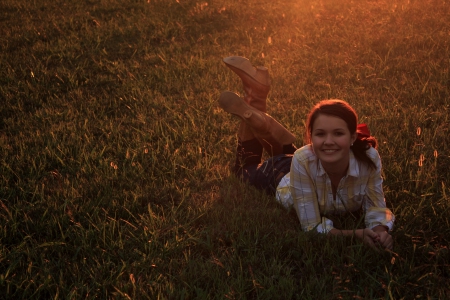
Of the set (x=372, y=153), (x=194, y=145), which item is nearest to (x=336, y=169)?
(x=372, y=153)

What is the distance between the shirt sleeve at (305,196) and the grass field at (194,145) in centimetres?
12

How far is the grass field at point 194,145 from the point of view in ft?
8.62

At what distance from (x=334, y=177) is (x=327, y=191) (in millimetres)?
102

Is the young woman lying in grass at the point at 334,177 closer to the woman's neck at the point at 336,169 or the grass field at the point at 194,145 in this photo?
the woman's neck at the point at 336,169

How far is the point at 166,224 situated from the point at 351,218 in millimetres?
1229

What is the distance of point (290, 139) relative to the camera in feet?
12.1

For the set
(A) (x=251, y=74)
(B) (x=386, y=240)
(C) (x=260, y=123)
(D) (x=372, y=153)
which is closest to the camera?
(B) (x=386, y=240)

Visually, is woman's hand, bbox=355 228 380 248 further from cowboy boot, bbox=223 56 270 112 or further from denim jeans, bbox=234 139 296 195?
cowboy boot, bbox=223 56 270 112

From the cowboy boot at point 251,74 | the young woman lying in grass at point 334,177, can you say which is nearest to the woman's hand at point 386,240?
the young woman lying in grass at point 334,177

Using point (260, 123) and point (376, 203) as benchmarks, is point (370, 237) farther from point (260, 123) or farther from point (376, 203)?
point (260, 123)

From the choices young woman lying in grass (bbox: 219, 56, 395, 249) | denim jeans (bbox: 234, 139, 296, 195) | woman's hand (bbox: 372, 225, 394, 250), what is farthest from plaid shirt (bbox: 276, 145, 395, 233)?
denim jeans (bbox: 234, 139, 296, 195)

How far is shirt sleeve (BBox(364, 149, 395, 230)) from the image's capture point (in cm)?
285

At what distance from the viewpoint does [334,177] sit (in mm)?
3008

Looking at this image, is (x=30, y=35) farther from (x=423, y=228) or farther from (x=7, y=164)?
(x=423, y=228)
